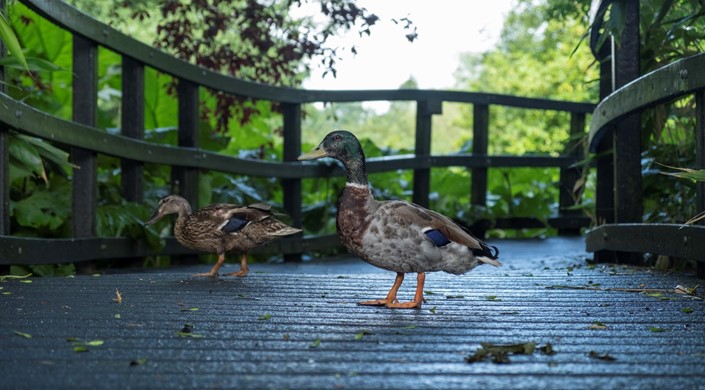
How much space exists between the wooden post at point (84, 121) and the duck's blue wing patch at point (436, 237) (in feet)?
9.67

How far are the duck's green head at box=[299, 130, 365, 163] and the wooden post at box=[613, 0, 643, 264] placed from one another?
2.34 meters

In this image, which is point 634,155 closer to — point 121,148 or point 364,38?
point 121,148

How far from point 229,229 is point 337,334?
8.38 ft

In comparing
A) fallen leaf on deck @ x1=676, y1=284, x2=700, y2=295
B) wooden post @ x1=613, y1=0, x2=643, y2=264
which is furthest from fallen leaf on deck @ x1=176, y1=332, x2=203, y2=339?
wooden post @ x1=613, y1=0, x2=643, y2=264

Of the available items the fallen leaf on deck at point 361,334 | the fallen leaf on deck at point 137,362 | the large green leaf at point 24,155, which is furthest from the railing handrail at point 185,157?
the fallen leaf on deck at point 137,362

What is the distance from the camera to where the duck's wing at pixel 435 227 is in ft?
13.5

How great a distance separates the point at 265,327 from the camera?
3.38 metres

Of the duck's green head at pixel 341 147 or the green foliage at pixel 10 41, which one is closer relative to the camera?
the green foliage at pixel 10 41

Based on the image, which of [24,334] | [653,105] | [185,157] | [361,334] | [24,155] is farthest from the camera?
[185,157]

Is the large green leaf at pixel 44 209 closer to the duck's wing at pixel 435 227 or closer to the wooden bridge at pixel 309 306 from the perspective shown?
the wooden bridge at pixel 309 306

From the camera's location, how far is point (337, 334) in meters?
3.26

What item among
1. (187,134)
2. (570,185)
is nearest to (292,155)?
(187,134)

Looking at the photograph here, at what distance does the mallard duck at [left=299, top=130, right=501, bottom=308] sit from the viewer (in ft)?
13.4

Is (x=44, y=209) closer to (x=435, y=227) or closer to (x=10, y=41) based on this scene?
(x=10, y=41)
